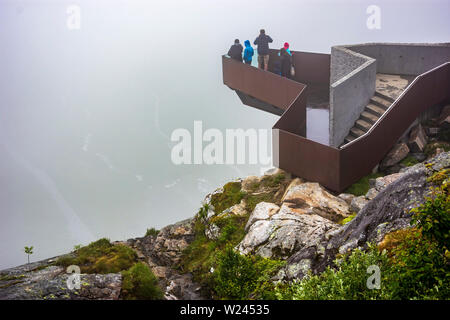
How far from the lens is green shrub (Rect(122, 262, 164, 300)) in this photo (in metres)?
12.0

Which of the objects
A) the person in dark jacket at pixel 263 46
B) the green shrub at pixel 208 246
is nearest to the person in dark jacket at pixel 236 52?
the person in dark jacket at pixel 263 46

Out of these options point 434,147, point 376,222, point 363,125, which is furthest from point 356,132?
point 376,222

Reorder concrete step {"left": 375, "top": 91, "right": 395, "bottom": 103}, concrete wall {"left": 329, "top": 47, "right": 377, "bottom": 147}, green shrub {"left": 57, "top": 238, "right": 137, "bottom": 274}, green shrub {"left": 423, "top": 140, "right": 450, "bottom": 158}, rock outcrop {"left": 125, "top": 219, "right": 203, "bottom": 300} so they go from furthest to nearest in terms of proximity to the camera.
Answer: concrete step {"left": 375, "top": 91, "right": 395, "bottom": 103}
green shrub {"left": 423, "top": 140, "right": 450, "bottom": 158}
concrete wall {"left": 329, "top": 47, "right": 377, "bottom": 147}
green shrub {"left": 57, "top": 238, "right": 137, "bottom": 274}
rock outcrop {"left": 125, "top": 219, "right": 203, "bottom": 300}

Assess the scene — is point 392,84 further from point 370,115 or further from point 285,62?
point 285,62

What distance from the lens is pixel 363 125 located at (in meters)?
21.0

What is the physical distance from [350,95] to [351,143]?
3.71 metres

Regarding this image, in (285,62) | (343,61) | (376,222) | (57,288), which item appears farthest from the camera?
(285,62)

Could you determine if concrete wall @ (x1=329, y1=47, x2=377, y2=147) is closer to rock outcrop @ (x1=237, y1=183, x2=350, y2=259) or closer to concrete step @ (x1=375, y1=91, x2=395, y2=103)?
concrete step @ (x1=375, y1=91, x2=395, y2=103)

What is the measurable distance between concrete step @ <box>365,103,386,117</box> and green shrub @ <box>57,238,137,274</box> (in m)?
12.2

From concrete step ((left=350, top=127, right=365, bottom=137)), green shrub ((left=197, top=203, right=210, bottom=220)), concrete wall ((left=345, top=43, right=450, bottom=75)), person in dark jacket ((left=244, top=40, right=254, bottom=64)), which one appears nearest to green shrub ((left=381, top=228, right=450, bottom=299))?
green shrub ((left=197, top=203, right=210, bottom=220))

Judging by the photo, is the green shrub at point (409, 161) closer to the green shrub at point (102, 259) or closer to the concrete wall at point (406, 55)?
the concrete wall at point (406, 55)

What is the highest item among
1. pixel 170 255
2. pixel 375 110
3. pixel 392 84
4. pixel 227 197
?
pixel 392 84

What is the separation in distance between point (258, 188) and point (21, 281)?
947cm
